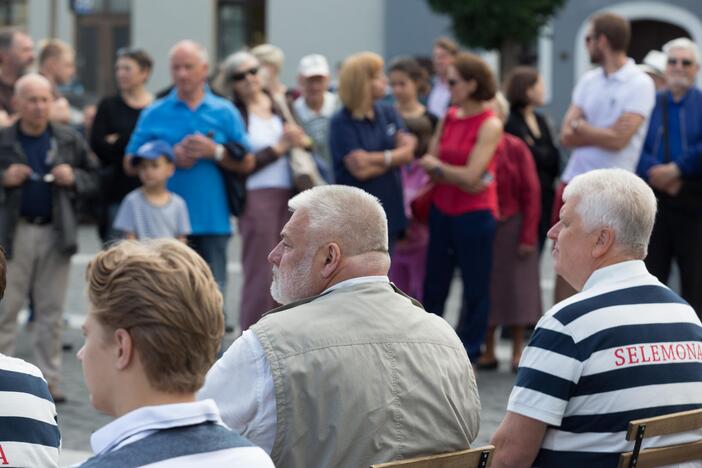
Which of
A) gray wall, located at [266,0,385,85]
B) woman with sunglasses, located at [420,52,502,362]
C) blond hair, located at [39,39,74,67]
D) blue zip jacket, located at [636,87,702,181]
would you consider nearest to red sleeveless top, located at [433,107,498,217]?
woman with sunglasses, located at [420,52,502,362]

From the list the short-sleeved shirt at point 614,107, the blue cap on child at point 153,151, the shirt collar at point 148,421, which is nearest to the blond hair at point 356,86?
the blue cap on child at point 153,151

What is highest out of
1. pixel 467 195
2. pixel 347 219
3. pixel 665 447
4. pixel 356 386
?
pixel 347 219

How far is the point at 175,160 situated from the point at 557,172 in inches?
106

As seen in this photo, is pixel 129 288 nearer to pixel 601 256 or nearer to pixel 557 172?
pixel 601 256

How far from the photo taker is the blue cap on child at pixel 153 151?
330 inches

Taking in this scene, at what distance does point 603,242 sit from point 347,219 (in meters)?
0.77

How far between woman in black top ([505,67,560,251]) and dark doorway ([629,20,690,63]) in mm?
22163

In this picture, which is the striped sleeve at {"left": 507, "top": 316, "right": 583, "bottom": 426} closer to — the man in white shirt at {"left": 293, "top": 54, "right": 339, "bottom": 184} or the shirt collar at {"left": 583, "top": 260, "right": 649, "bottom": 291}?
the shirt collar at {"left": 583, "top": 260, "right": 649, "bottom": 291}

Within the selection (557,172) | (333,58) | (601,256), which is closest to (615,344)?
(601,256)

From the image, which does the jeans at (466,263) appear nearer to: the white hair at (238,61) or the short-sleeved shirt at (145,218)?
the short-sleeved shirt at (145,218)

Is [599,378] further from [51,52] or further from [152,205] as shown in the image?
[51,52]

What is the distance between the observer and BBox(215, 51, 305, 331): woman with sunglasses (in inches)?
362

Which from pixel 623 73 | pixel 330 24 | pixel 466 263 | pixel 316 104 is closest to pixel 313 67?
pixel 316 104

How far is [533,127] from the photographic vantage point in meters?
9.52
